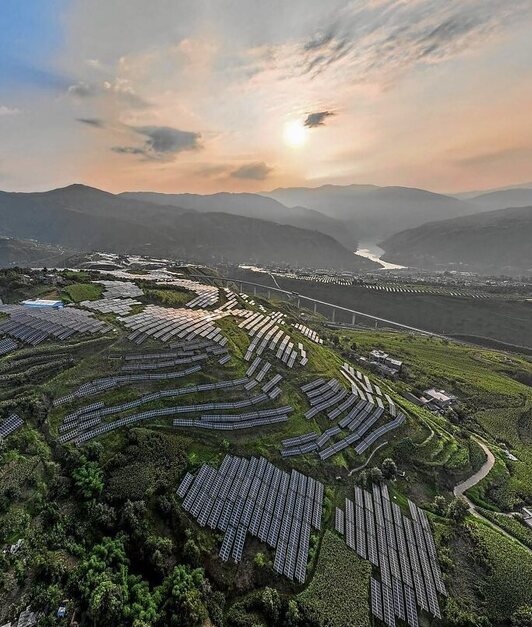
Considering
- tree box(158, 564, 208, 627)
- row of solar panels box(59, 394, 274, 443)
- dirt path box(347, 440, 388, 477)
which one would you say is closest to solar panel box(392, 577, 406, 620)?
dirt path box(347, 440, 388, 477)

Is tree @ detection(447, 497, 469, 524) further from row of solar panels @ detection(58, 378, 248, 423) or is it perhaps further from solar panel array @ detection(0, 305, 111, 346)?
solar panel array @ detection(0, 305, 111, 346)

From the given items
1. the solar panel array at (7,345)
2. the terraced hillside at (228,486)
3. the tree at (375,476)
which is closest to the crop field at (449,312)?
the terraced hillside at (228,486)

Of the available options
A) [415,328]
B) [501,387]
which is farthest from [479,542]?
[415,328]

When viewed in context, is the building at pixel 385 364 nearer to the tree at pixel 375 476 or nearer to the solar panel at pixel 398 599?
the tree at pixel 375 476

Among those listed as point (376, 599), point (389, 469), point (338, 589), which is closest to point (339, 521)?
point (338, 589)

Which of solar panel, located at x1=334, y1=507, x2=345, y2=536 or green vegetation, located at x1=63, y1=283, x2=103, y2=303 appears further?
green vegetation, located at x1=63, y1=283, x2=103, y2=303
